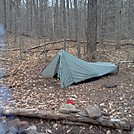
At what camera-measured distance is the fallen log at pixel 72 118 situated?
14.3 feet

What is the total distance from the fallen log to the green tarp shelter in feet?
6.17

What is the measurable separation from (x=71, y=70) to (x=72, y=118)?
2.48 m

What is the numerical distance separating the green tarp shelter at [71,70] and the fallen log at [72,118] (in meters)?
1.88

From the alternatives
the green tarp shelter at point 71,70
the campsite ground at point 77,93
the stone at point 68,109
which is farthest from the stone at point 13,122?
the green tarp shelter at point 71,70

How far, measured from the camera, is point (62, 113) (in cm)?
454

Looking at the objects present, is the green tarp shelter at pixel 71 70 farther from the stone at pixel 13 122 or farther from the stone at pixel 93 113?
the stone at pixel 13 122

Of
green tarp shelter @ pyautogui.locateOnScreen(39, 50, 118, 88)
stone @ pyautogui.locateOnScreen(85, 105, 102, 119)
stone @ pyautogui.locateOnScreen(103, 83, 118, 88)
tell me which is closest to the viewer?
stone @ pyautogui.locateOnScreen(85, 105, 102, 119)

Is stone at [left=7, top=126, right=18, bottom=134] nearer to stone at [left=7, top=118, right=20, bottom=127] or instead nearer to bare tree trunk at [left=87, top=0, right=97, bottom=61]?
stone at [left=7, top=118, right=20, bottom=127]

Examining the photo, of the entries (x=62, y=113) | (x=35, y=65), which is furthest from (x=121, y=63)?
(x=62, y=113)

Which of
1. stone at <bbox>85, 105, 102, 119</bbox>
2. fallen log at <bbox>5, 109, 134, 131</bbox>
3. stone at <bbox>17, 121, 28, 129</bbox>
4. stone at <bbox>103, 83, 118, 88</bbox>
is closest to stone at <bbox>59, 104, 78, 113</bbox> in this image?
fallen log at <bbox>5, 109, 134, 131</bbox>

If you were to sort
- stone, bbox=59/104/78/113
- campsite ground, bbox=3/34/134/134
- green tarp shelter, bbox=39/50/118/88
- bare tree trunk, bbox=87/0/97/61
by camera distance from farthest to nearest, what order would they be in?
bare tree trunk, bbox=87/0/97/61
green tarp shelter, bbox=39/50/118/88
campsite ground, bbox=3/34/134/134
stone, bbox=59/104/78/113

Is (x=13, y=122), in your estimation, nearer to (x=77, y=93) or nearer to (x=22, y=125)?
(x=22, y=125)

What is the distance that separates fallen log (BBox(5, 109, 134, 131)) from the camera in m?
4.35

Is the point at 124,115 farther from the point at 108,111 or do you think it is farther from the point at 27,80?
the point at 27,80
